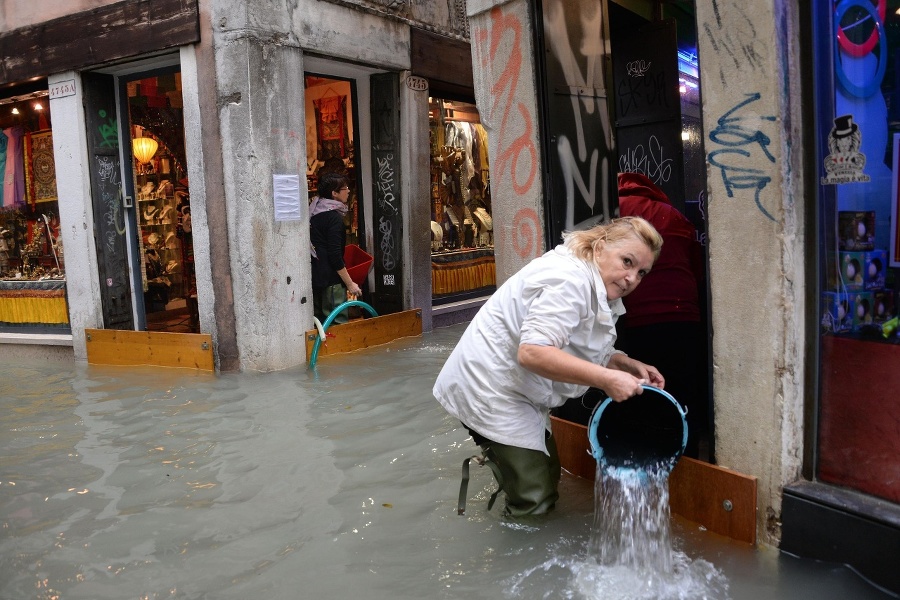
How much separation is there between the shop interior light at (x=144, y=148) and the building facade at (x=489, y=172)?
0.14 meters

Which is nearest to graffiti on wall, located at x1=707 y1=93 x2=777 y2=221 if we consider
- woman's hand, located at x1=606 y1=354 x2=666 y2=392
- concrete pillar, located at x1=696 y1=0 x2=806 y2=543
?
concrete pillar, located at x1=696 y1=0 x2=806 y2=543

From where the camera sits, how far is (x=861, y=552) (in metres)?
3.00

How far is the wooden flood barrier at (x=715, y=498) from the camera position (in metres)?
3.39

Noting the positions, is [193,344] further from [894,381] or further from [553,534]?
[894,381]

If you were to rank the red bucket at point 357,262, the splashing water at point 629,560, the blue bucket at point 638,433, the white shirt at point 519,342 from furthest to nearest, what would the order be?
1. the red bucket at point 357,262
2. the blue bucket at point 638,433
3. the white shirt at point 519,342
4. the splashing water at point 629,560

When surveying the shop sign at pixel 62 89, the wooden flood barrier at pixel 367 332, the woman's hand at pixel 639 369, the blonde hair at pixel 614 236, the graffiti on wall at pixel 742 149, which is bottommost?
the wooden flood barrier at pixel 367 332

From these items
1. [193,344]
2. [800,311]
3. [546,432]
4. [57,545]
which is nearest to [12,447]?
[57,545]

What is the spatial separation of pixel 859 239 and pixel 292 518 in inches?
118

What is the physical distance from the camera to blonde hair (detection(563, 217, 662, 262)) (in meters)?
3.27

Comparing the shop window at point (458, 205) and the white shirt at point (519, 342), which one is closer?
the white shirt at point (519, 342)

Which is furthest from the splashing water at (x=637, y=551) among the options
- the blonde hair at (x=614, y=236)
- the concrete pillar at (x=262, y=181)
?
the concrete pillar at (x=262, y=181)

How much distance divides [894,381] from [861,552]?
696mm

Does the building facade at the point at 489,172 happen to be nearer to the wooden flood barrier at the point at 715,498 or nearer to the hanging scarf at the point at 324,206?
the wooden flood barrier at the point at 715,498

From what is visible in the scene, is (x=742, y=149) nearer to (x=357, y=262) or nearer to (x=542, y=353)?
(x=542, y=353)
